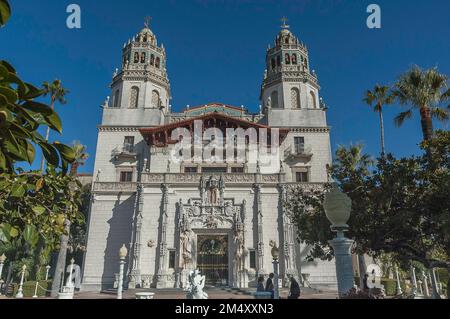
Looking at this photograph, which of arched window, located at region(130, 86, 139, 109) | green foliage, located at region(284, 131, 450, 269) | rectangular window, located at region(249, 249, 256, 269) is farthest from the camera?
arched window, located at region(130, 86, 139, 109)

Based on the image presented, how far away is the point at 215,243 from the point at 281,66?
2129cm

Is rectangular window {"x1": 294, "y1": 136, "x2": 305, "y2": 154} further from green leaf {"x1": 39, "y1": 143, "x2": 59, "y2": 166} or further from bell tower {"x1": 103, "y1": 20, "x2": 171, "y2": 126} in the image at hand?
green leaf {"x1": 39, "y1": 143, "x2": 59, "y2": 166}

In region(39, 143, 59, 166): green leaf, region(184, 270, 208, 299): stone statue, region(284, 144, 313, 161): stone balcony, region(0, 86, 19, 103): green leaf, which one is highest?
region(284, 144, 313, 161): stone balcony

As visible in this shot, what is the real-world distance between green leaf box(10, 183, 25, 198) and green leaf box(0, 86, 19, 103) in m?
1.72

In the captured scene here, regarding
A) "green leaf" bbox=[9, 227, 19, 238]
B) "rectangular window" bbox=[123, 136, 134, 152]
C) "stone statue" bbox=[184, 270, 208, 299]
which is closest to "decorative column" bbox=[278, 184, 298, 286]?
"rectangular window" bbox=[123, 136, 134, 152]

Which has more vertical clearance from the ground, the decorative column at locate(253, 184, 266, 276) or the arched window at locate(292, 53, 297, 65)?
the arched window at locate(292, 53, 297, 65)

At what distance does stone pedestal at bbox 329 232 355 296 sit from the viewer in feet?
26.8

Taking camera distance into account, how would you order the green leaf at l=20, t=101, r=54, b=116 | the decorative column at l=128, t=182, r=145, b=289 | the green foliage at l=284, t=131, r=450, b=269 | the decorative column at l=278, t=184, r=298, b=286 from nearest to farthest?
the green leaf at l=20, t=101, r=54, b=116
the green foliage at l=284, t=131, r=450, b=269
the decorative column at l=128, t=182, r=145, b=289
the decorative column at l=278, t=184, r=298, b=286

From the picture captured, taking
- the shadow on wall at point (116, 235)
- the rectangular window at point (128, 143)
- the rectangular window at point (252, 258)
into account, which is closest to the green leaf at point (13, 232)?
the rectangular window at point (252, 258)

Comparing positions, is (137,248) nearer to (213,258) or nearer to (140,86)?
(213,258)

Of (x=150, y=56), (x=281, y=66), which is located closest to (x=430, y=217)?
(x=281, y=66)

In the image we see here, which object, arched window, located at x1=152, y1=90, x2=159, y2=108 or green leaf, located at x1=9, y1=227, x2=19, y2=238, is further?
arched window, located at x1=152, y1=90, x2=159, y2=108

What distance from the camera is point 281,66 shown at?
37938 mm
